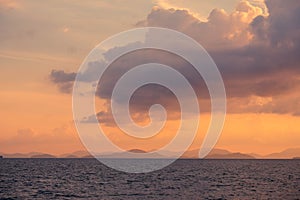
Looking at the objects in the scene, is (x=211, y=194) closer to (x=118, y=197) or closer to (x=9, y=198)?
(x=118, y=197)

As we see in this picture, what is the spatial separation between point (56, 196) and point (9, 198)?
823 centimetres

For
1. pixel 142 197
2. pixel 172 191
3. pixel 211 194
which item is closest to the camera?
pixel 142 197

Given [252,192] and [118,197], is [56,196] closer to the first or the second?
[118,197]

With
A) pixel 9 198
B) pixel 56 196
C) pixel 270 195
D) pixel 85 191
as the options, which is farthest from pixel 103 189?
pixel 270 195

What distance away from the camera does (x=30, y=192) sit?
297 ft

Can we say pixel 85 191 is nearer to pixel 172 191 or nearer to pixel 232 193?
pixel 172 191

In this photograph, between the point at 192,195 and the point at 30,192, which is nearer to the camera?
the point at 192,195

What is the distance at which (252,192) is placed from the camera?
88625 mm

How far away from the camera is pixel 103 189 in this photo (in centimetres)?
9406

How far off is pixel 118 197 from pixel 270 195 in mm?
28032

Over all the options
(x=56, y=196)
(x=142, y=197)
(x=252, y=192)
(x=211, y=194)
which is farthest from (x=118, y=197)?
(x=252, y=192)

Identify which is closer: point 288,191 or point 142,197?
point 142,197

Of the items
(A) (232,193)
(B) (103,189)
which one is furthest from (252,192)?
(B) (103,189)

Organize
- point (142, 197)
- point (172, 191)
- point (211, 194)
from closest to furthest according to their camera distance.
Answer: point (142, 197) → point (211, 194) → point (172, 191)
